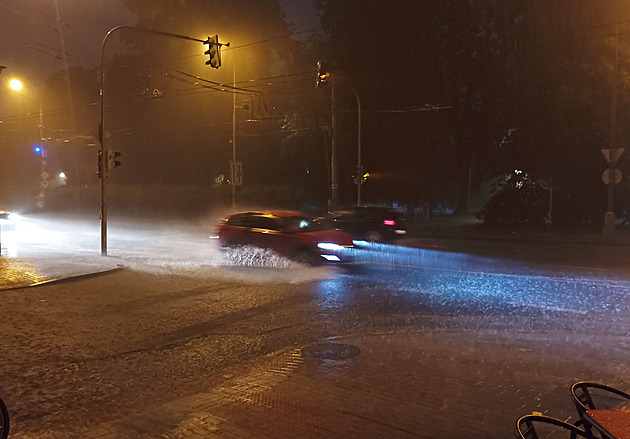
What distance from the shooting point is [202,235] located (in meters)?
28.4

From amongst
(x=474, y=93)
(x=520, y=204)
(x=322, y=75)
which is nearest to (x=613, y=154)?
(x=520, y=204)

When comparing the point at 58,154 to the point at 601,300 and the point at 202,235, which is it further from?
the point at 601,300

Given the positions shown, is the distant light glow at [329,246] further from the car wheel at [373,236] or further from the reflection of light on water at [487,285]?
the car wheel at [373,236]

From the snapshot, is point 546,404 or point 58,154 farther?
point 58,154

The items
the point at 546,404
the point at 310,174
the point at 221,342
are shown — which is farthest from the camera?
the point at 310,174

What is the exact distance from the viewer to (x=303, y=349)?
24.0 ft

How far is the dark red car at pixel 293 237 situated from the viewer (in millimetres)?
14641

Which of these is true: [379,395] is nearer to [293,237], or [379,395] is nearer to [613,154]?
[293,237]

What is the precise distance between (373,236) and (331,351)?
595 inches

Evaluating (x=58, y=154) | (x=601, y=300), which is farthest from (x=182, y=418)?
(x=58, y=154)

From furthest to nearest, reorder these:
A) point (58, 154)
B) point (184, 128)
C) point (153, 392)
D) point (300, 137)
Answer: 1. point (58, 154)
2. point (184, 128)
3. point (300, 137)
4. point (153, 392)

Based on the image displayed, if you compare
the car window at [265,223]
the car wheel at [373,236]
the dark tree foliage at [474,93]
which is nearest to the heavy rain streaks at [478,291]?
the car window at [265,223]

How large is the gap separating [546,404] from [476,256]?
46.3 ft

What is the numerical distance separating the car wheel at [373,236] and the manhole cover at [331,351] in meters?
14.5
